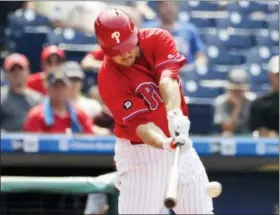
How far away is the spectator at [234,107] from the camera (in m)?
7.00

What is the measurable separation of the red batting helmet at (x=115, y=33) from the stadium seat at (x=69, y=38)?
429 cm

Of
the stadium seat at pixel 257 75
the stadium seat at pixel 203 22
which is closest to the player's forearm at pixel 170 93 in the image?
the stadium seat at pixel 257 75

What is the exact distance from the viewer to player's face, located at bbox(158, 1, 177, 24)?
7.99 m

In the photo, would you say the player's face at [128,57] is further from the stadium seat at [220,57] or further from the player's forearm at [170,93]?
the stadium seat at [220,57]

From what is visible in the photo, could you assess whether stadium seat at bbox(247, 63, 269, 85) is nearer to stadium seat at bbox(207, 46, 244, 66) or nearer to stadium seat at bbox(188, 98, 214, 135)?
stadium seat at bbox(207, 46, 244, 66)

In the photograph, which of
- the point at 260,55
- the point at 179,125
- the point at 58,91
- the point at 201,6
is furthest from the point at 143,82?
the point at 201,6

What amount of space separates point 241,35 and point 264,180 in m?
2.90

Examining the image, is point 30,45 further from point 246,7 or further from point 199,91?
point 246,7

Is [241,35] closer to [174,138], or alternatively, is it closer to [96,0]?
[96,0]

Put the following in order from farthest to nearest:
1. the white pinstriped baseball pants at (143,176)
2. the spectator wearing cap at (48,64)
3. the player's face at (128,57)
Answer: the spectator wearing cap at (48,64) → the white pinstriped baseball pants at (143,176) → the player's face at (128,57)

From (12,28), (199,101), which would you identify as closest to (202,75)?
(199,101)

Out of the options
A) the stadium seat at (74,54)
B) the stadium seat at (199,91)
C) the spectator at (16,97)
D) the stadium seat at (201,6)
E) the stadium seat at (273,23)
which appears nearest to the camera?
the spectator at (16,97)

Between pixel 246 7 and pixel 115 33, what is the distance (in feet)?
20.0

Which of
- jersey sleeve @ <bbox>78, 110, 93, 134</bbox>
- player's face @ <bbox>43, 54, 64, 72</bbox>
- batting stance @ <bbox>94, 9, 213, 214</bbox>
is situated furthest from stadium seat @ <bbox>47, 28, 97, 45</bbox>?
batting stance @ <bbox>94, 9, 213, 214</bbox>
